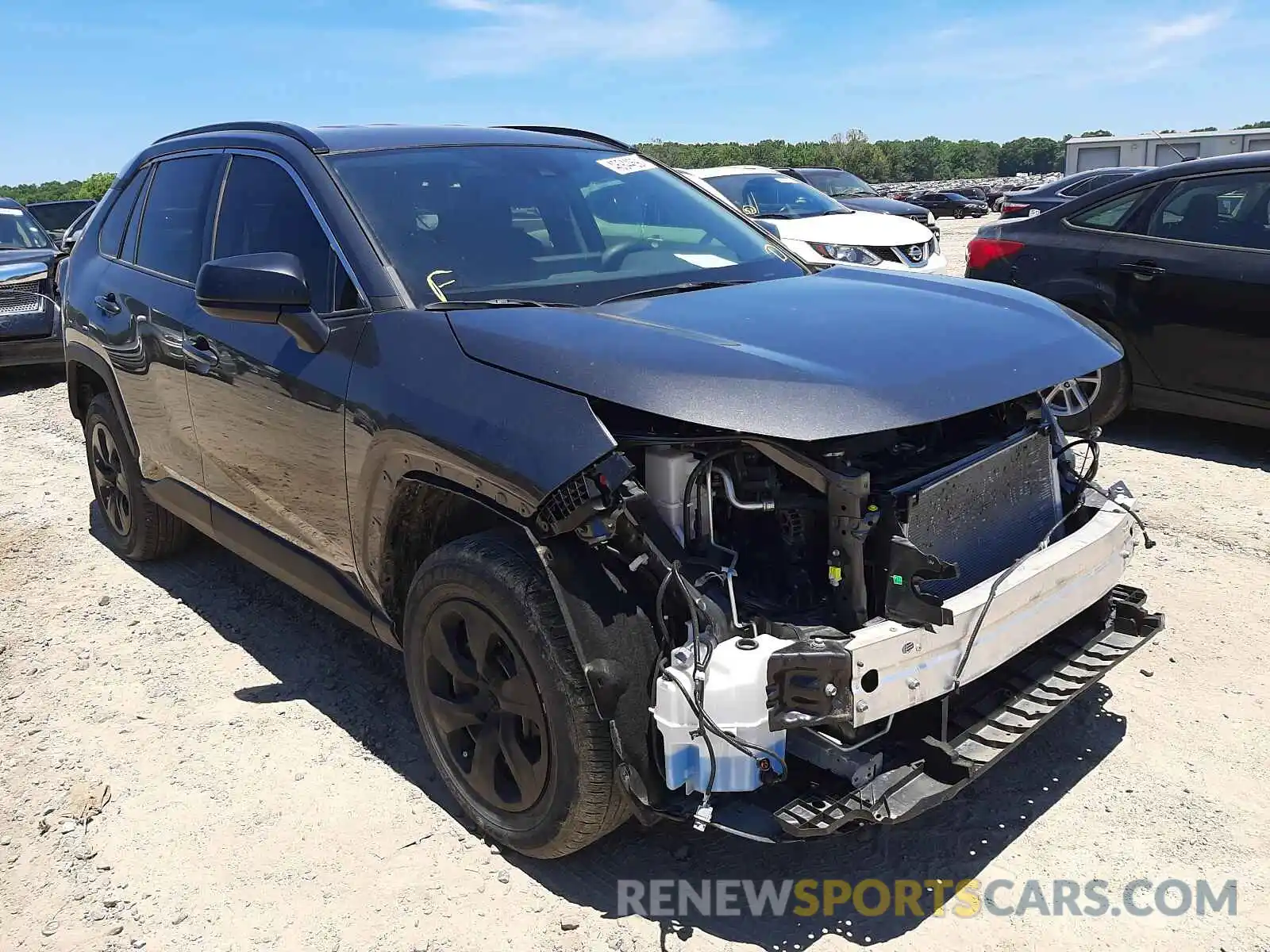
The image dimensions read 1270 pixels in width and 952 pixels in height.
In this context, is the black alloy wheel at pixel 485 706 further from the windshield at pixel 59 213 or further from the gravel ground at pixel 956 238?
the windshield at pixel 59 213

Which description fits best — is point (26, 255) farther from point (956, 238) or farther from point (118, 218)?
point (956, 238)

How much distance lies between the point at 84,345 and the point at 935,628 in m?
4.22

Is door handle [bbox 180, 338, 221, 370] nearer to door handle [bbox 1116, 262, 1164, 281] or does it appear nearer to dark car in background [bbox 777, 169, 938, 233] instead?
door handle [bbox 1116, 262, 1164, 281]

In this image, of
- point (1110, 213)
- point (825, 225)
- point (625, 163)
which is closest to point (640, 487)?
point (625, 163)

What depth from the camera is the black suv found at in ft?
7.64

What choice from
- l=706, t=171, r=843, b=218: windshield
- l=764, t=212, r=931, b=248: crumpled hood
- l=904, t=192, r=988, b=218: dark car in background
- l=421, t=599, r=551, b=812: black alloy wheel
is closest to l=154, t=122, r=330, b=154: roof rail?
l=421, t=599, r=551, b=812: black alloy wheel

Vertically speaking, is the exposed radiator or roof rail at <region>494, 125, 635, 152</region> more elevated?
roof rail at <region>494, 125, 635, 152</region>

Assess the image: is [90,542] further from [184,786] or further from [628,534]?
[628,534]

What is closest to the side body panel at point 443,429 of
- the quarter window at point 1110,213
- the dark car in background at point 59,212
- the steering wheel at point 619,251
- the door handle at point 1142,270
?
the steering wheel at point 619,251

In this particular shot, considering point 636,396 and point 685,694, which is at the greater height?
point 636,396

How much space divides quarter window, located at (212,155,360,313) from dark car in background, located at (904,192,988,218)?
3274 centimetres

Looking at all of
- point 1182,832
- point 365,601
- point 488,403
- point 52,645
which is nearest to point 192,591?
point 52,645

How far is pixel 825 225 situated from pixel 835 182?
8488 mm

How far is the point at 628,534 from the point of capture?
2.38 m
